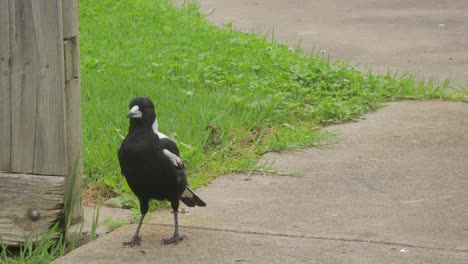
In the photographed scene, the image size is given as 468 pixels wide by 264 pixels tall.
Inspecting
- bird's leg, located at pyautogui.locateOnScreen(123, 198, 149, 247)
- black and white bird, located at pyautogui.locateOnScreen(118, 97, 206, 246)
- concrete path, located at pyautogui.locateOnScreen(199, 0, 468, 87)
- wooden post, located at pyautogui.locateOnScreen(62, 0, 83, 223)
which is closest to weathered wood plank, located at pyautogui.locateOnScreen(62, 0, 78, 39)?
wooden post, located at pyautogui.locateOnScreen(62, 0, 83, 223)

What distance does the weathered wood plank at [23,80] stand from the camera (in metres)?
4.16

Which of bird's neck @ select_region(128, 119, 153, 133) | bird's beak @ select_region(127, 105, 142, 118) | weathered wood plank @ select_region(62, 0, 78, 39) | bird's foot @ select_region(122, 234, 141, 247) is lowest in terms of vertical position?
bird's foot @ select_region(122, 234, 141, 247)

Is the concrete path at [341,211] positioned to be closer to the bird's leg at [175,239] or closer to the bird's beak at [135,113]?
the bird's leg at [175,239]

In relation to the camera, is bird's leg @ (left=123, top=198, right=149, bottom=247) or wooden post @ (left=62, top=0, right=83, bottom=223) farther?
wooden post @ (left=62, top=0, right=83, bottom=223)

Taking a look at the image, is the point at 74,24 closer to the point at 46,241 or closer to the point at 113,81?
the point at 46,241

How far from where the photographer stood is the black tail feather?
4531 millimetres

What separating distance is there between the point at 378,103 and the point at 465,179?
65.9 inches

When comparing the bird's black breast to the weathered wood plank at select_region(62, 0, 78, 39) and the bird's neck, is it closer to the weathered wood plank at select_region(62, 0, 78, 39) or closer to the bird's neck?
the bird's neck

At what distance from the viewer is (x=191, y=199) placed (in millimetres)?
4539

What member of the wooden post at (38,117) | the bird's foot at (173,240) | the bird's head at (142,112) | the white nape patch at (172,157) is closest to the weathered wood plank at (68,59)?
the wooden post at (38,117)

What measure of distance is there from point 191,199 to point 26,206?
80 cm

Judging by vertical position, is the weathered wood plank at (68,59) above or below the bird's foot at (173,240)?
above

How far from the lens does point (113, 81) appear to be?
680 centimetres

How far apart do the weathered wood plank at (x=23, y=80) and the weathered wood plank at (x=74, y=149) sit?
180mm
